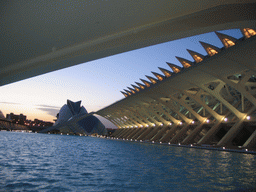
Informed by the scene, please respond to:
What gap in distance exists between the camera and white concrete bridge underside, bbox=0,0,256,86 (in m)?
2.75

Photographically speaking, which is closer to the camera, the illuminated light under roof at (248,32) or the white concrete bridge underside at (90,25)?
the white concrete bridge underside at (90,25)

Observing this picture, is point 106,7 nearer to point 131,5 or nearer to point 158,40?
point 131,5

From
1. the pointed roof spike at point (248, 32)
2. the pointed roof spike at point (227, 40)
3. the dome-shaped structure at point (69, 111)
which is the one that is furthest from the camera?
the dome-shaped structure at point (69, 111)

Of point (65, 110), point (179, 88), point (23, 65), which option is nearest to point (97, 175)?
point (23, 65)

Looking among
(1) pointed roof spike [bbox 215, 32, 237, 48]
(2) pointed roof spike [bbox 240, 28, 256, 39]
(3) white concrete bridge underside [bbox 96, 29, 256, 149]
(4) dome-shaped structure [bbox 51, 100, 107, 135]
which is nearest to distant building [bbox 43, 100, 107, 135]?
(4) dome-shaped structure [bbox 51, 100, 107, 135]

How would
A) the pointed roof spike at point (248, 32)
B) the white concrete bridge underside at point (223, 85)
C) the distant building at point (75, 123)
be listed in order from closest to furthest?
the pointed roof spike at point (248, 32)
the white concrete bridge underside at point (223, 85)
the distant building at point (75, 123)

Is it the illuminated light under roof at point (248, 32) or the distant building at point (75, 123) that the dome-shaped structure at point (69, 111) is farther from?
the illuminated light under roof at point (248, 32)

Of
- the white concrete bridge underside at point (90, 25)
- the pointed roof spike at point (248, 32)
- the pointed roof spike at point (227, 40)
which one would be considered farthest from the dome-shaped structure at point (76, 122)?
the white concrete bridge underside at point (90, 25)

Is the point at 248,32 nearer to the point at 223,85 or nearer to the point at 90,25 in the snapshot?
the point at 223,85

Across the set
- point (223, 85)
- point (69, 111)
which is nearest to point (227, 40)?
point (223, 85)

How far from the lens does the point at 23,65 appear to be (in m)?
4.31

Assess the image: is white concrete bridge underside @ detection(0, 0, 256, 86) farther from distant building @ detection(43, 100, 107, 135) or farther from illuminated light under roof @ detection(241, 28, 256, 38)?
distant building @ detection(43, 100, 107, 135)

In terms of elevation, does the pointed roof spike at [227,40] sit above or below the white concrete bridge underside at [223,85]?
above

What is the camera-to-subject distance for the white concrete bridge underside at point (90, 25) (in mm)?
2752
